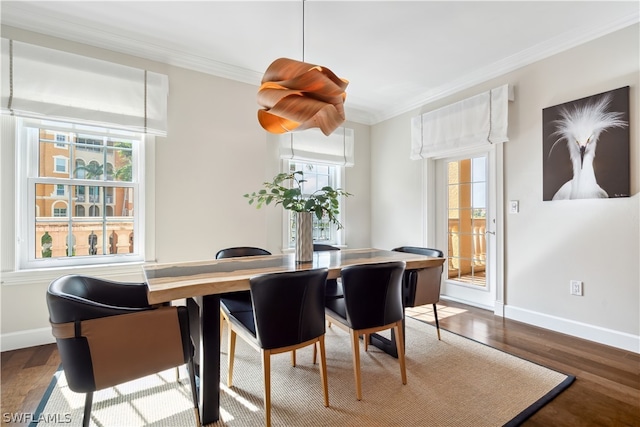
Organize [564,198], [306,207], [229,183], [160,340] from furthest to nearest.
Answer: [229,183]
[564,198]
[306,207]
[160,340]

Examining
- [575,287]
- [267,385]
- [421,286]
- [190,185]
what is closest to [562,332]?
[575,287]

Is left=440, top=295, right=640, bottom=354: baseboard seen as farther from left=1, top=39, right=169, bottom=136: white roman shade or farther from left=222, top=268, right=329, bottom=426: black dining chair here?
left=1, top=39, right=169, bottom=136: white roman shade

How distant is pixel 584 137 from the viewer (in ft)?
8.71

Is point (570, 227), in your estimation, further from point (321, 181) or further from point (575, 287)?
point (321, 181)

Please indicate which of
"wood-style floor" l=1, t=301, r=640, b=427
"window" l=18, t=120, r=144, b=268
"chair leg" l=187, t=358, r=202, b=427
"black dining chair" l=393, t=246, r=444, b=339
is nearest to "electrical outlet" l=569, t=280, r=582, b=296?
"wood-style floor" l=1, t=301, r=640, b=427

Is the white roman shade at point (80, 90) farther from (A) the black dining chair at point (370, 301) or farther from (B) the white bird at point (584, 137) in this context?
(B) the white bird at point (584, 137)

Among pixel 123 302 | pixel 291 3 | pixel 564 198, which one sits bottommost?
pixel 123 302

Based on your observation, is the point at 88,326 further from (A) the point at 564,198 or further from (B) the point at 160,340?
(A) the point at 564,198

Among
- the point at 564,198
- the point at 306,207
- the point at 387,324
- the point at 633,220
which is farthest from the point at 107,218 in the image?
the point at 633,220

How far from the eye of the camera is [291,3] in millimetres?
2328

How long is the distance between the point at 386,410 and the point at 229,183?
105 inches

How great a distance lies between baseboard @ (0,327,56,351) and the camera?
2.44 m

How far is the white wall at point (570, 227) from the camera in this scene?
2439 mm

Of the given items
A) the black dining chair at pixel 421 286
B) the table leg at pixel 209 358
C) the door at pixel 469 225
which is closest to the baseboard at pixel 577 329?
the door at pixel 469 225
